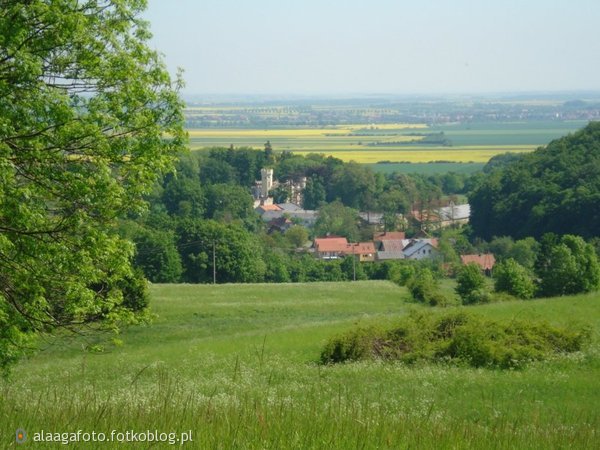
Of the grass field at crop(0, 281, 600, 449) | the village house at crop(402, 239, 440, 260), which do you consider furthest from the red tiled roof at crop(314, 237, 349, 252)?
the grass field at crop(0, 281, 600, 449)

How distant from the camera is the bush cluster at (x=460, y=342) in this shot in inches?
857

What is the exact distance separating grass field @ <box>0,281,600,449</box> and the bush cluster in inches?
25.3

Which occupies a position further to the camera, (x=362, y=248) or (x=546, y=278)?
(x=362, y=248)

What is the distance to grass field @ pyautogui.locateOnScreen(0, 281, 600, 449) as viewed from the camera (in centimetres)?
736

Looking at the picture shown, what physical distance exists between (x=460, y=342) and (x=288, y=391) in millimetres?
10605

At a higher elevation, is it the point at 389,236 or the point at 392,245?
the point at 392,245

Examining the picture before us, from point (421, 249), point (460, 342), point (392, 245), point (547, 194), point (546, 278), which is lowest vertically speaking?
point (392, 245)

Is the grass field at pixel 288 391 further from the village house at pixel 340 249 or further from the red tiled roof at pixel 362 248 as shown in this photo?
the red tiled roof at pixel 362 248

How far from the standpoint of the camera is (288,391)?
12.6 m

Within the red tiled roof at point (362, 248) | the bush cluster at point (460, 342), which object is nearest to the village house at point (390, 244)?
the red tiled roof at point (362, 248)

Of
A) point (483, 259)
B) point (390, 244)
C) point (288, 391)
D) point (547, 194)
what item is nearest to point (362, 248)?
point (390, 244)

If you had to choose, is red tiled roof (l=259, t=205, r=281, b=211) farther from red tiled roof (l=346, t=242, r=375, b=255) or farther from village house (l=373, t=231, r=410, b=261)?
red tiled roof (l=346, t=242, r=375, b=255)

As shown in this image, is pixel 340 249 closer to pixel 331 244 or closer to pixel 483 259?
pixel 331 244

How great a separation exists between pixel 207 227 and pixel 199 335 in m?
35.0
